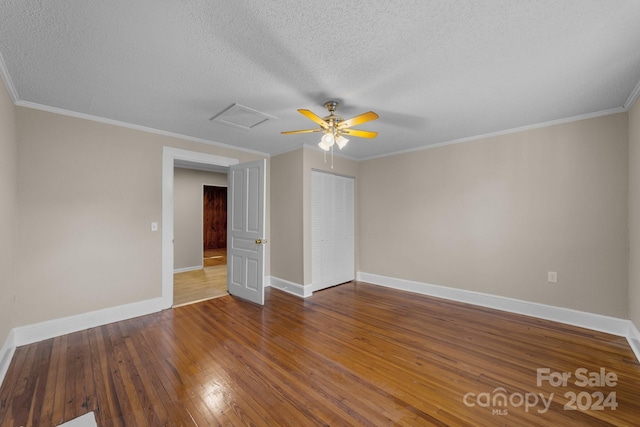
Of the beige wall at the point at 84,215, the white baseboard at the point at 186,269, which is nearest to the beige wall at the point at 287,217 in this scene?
the beige wall at the point at 84,215

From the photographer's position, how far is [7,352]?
2291 millimetres

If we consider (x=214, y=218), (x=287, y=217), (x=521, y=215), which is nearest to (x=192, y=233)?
(x=214, y=218)

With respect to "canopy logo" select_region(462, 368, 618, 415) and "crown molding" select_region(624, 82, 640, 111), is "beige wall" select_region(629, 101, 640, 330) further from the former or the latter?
"canopy logo" select_region(462, 368, 618, 415)

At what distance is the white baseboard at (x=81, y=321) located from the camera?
8.57 feet

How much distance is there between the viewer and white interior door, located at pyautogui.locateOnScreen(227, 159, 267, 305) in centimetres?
370

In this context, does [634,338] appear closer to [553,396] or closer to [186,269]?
[553,396]

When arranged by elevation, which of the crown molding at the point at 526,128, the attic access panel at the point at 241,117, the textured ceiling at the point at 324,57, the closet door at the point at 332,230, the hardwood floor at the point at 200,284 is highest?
A: the textured ceiling at the point at 324,57

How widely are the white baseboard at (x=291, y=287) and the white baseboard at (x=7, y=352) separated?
302 cm

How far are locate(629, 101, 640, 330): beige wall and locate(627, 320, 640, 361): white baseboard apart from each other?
0.06m

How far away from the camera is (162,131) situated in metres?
3.51

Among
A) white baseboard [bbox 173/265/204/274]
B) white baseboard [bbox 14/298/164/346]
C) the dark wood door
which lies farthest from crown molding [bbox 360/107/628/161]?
the dark wood door

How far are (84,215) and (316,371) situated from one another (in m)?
3.10

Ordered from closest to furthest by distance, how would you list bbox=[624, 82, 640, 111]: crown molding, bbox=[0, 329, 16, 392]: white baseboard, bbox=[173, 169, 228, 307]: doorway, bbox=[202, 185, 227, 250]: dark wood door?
bbox=[0, 329, 16, 392]: white baseboard, bbox=[624, 82, 640, 111]: crown molding, bbox=[173, 169, 228, 307]: doorway, bbox=[202, 185, 227, 250]: dark wood door

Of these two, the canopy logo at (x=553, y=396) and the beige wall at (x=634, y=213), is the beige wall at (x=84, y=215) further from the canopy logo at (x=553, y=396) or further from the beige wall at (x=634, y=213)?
the beige wall at (x=634, y=213)
